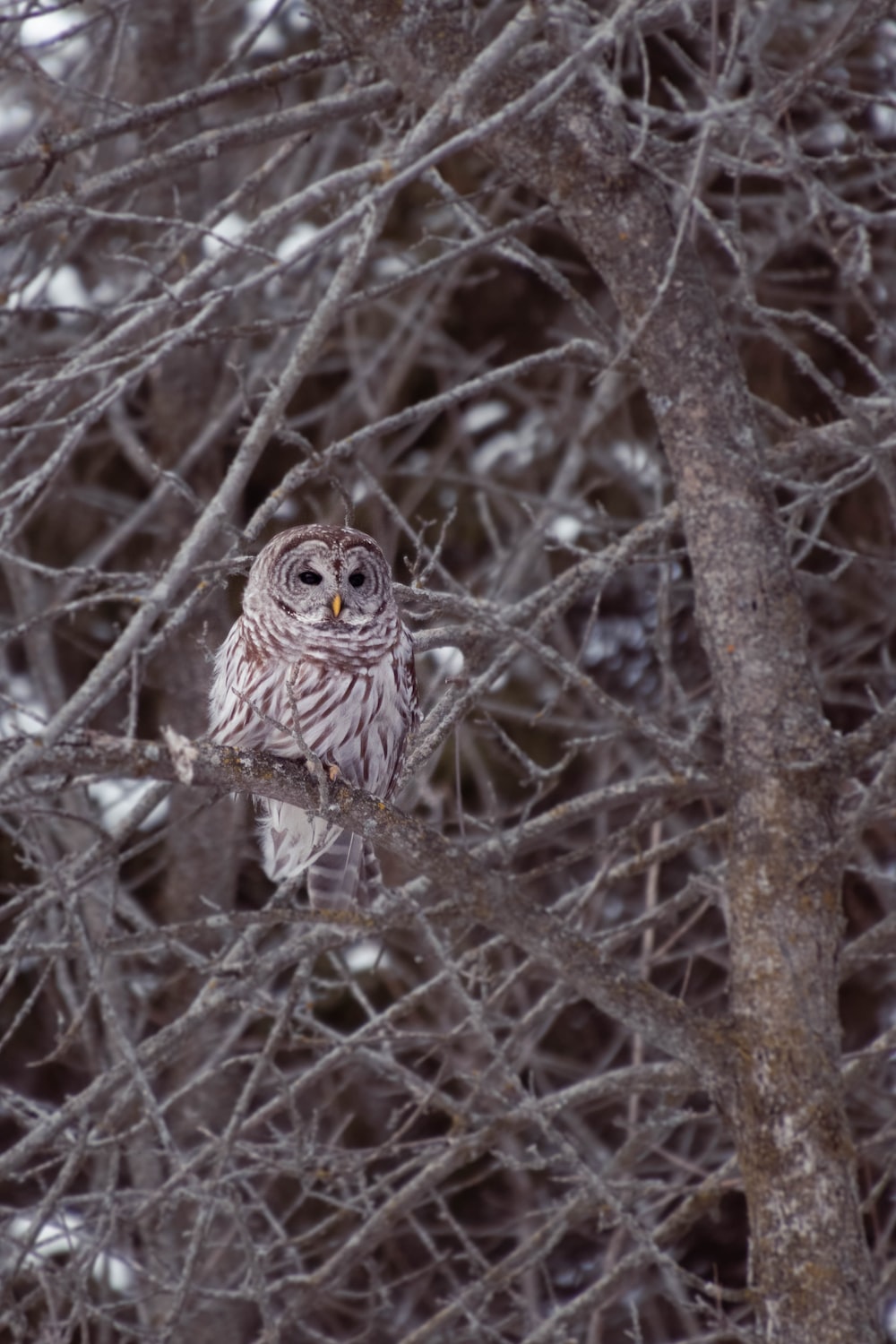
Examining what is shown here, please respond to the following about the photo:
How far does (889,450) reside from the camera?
366 cm

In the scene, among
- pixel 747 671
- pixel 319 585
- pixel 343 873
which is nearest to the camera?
pixel 747 671

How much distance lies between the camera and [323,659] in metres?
4.07

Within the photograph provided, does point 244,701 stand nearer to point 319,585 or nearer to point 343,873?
point 319,585

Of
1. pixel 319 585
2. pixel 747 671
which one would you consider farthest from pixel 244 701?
pixel 747 671

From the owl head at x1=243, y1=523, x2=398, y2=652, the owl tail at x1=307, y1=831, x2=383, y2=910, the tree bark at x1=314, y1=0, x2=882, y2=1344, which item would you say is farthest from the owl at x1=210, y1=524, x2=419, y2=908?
the tree bark at x1=314, y1=0, x2=882, y2=1344

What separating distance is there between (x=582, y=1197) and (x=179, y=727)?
1.81 metres

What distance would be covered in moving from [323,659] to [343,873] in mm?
722

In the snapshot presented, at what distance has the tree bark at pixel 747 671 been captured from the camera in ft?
11.6

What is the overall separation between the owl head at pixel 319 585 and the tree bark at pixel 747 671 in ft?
2.57

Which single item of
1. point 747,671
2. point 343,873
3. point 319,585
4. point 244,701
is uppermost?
point 319,585

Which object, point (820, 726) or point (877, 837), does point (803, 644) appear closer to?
point (820, 726)

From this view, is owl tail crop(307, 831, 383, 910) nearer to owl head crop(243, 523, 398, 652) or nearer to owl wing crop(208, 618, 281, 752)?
owl wing crop(208, 618, 281, 752)

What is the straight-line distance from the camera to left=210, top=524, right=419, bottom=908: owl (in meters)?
4.08

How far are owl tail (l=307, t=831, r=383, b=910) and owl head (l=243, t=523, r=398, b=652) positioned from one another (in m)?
0.67
